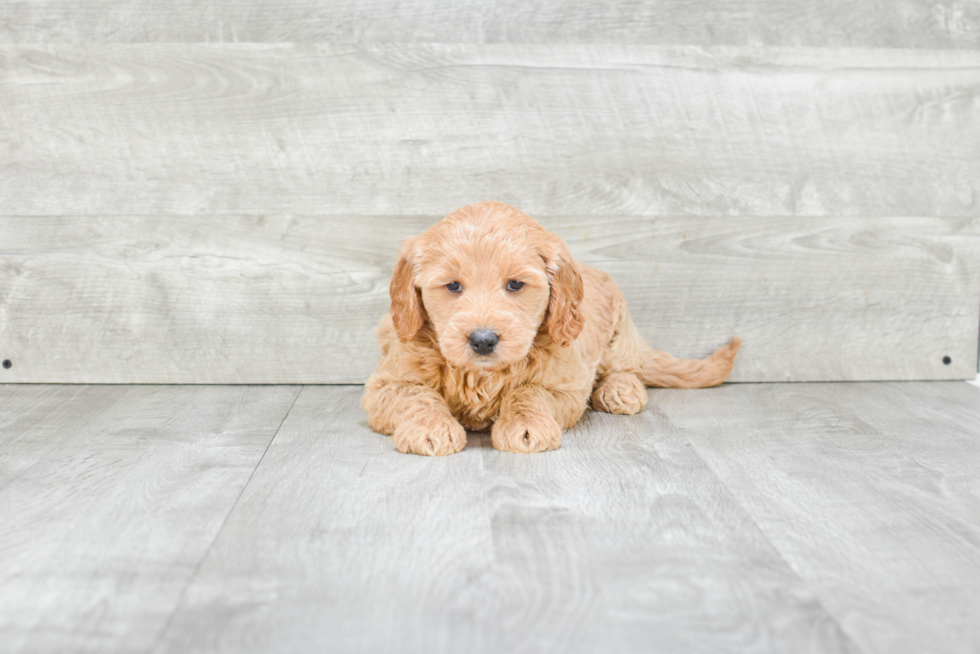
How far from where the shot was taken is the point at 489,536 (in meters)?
1.67

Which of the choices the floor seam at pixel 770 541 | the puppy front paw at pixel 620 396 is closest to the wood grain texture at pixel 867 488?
the floor seam at pixel 770 541

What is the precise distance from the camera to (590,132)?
2.93 m

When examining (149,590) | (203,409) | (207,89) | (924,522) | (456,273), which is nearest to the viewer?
(149,590)

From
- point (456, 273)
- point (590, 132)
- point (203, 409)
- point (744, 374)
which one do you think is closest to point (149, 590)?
point (456, 273)

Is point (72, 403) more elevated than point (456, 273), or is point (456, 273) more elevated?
point (456, 273)

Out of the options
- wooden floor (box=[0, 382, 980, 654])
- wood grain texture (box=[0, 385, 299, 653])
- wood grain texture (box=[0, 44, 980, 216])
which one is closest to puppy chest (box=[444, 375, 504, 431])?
wooden floor (box=[0, 382, 980, 654])

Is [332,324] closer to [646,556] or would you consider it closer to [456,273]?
[456,273]

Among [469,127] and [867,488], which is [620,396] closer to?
[867,488]

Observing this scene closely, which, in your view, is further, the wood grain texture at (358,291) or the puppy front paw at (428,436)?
the wood grain texture at (358,291)

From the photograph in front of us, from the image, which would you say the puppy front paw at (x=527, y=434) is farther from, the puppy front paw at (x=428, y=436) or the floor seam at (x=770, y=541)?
the floor seam at (x=770, y=541)

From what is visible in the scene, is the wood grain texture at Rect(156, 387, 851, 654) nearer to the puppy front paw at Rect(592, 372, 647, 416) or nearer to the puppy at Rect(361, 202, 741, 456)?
the puppy at Rect(361, 202, 741, 456)

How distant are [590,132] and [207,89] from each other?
1.37m

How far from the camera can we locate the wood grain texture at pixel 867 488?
Answer: 4.63 feet

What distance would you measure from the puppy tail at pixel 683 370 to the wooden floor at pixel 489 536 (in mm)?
378
